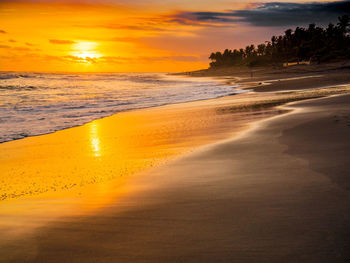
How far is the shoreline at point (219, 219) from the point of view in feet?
7.83

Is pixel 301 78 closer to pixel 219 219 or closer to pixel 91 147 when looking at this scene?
pixel 91 147

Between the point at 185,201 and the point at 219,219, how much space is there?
0.63 meters

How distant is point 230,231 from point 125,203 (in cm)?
137

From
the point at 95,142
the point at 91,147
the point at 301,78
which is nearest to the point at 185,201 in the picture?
the point at 91,147

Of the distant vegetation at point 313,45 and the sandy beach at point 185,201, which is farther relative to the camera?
the distant vegetation at point 313,45

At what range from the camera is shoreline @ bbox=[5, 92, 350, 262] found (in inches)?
93.9

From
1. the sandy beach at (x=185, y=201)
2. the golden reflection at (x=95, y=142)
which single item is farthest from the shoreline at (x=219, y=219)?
the golden reflection at (x=95, y=142)

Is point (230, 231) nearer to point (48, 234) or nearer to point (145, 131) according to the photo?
point (48, 234)

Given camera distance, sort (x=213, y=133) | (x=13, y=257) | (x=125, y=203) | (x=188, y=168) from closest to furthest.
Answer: (x=13, y=257)
(x=125, y=203)
(x=188, y=168)
(x=213, y=133)

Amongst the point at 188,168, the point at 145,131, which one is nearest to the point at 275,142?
the point at 188,168

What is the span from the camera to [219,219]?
9.62 feet

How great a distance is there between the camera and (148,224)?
296cm

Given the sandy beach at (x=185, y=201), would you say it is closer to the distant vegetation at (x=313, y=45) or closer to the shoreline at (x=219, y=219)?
the shoreline at (x=219, y=219)

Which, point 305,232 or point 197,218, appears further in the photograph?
point 197,218
